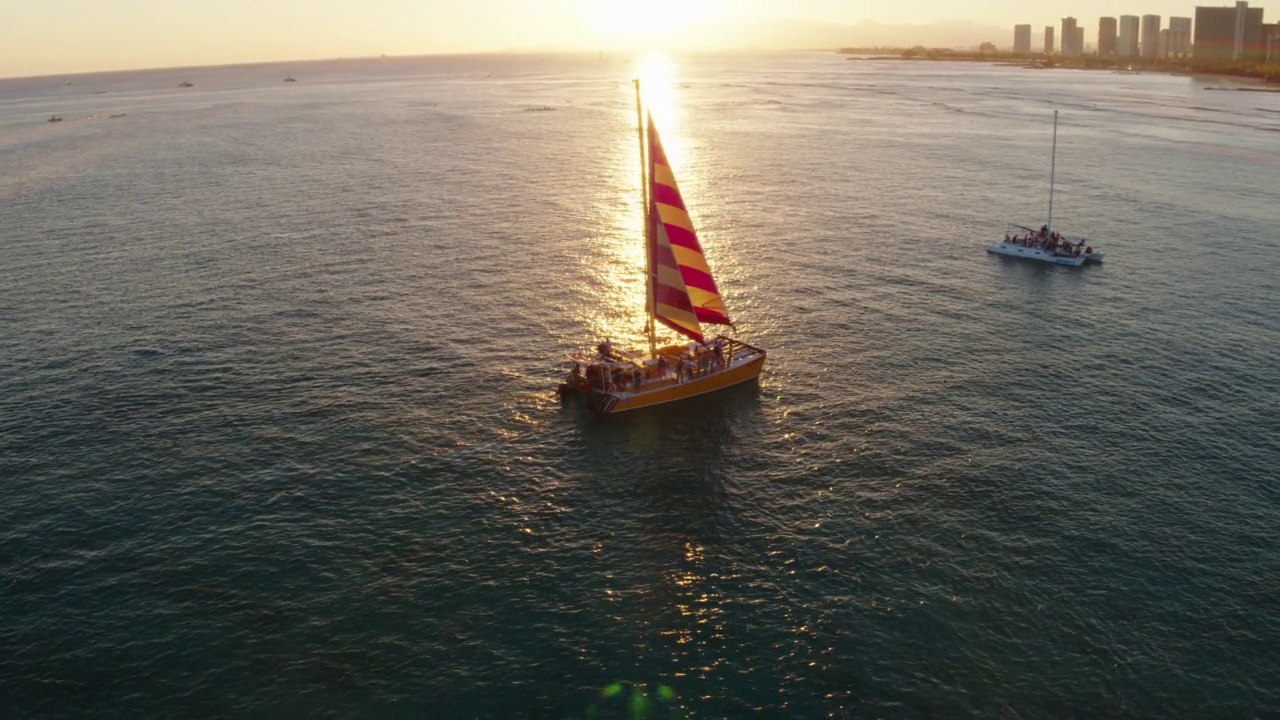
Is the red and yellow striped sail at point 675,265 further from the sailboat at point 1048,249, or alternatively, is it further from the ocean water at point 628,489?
the sailboat at point 1048,249

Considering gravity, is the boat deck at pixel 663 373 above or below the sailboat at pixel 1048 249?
below

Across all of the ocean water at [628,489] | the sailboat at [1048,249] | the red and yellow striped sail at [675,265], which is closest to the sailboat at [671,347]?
the red and yellow striped sail at [675,265]

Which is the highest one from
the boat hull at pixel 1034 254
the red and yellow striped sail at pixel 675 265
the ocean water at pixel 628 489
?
the red and yellow striped sail at pixel 675 265

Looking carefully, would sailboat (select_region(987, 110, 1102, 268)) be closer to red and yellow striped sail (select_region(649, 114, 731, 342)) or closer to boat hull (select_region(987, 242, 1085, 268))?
boat hull (select_region(987, 242, 1085, 268))

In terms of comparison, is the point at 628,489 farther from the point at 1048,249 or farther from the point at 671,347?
the point at 1048,249

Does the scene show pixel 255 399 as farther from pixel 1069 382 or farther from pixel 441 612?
pixel 1069 382

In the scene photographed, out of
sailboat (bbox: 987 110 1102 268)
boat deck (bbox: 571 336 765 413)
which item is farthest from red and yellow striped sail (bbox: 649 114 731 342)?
sailboat (bbox: 987 110 1102 268)
